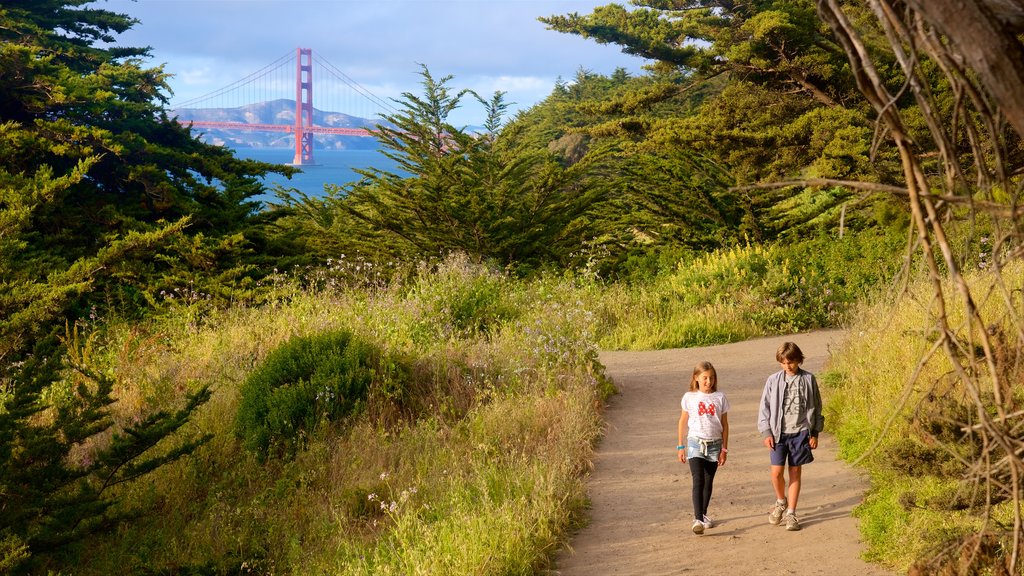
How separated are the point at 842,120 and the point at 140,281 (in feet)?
42.2

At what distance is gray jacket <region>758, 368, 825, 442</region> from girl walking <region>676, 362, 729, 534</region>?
275 millimetres

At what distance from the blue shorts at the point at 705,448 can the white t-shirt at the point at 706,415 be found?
0.03 meters

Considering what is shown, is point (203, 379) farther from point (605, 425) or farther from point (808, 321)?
point (808, 321)

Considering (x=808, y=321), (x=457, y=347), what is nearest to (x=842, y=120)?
(x=808, y=321)

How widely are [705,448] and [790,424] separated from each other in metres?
0.57

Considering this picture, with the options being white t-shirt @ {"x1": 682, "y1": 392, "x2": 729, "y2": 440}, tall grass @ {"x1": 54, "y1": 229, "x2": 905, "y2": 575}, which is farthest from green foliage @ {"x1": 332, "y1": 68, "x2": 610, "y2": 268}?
white t-shirt @ {"x1": 682, "y1": 392, "x2": 729, "y2": 440}

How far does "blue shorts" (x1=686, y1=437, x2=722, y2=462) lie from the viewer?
545cm

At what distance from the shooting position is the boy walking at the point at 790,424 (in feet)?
18.0

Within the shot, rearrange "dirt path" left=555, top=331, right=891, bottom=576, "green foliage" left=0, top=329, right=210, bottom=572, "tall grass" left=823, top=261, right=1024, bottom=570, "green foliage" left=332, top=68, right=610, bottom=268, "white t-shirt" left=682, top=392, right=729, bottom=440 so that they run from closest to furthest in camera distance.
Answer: "tall grass" left=823, top=261, right=1024, bottom=570 → "green foliage" left=0, top=329, right=210, bottom=572 → "dirt path" left=555, top=331, right=891, bottom=576 → "white t-shirt" left=682, top=392, right=729, bottom=440 → "green foliage" left=332, top=68, right=610, bottom=268

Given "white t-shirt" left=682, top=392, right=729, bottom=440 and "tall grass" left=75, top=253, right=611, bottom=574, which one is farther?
"white t-shirt" left=682, top=392, right=729, bottom=440

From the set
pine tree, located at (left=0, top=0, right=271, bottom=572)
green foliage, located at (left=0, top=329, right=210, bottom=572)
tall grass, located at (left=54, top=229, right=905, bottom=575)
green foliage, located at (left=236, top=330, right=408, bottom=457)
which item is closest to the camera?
green foliage, located at (left=0, top=329, right=210, bottom=572)

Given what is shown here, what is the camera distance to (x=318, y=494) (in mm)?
6301

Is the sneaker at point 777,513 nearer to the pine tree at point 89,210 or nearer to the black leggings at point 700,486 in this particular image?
the black leggings at point 700,486

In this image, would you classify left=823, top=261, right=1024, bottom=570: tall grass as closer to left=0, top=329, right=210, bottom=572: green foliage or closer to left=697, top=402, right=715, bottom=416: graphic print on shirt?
left=697, top=402, right=715, bottom=416: graphic print on shirt
